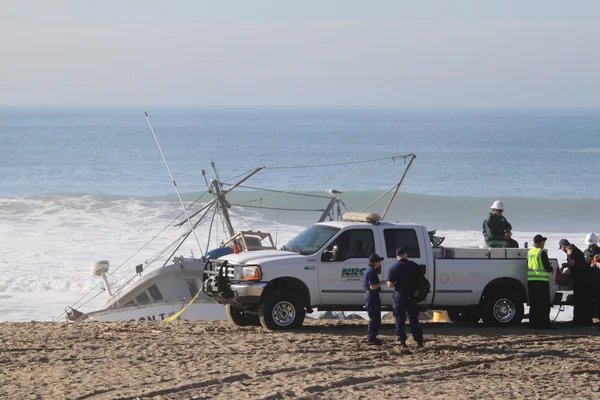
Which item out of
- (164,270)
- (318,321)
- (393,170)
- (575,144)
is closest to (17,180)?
(393,170)

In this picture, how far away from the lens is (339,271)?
49.3 feet

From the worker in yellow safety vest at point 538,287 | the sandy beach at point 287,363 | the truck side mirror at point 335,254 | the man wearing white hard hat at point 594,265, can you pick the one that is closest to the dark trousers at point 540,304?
the worker in yellow safety vest at point 538,287

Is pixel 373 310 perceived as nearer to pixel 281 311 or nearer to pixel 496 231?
pixel 281 311

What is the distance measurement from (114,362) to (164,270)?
31.8ft

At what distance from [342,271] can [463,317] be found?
9.06 feet

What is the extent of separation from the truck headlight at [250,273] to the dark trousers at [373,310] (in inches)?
70.6

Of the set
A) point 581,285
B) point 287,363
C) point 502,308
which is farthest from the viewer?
point 581,285

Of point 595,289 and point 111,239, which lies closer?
point 595,289

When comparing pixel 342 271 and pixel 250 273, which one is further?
pixel 342 271

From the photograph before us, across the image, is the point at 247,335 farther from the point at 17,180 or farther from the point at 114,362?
the point at 17,180

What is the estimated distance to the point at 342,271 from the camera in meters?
15.0

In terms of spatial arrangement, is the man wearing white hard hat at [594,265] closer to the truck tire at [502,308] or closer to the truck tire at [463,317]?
the truck tire at [502,308]

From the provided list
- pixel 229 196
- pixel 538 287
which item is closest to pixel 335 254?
pixel 538 287

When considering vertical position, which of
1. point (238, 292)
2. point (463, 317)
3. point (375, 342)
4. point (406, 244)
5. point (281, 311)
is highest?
point (406, 244)
